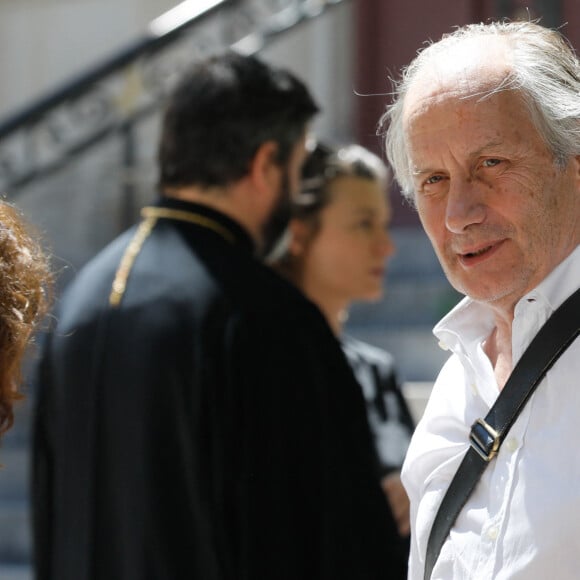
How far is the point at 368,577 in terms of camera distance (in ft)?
9.44

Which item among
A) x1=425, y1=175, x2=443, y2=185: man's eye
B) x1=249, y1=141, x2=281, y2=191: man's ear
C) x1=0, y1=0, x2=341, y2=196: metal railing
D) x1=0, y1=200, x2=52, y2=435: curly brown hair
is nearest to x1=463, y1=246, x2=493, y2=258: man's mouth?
x1=425, y1=175, x2=443, y2=185: man's eye

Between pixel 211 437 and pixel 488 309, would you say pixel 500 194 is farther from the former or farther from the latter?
pixel 211 437

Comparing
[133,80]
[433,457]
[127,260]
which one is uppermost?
[133,80]

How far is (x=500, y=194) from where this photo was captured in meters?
1.96

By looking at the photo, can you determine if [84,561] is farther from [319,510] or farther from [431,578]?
[431,578]

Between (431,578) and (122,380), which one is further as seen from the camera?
(122,380)

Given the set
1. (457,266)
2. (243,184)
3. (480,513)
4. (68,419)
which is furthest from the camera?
(243,184)

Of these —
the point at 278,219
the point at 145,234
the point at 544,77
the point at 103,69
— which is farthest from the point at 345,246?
the point at 103,69

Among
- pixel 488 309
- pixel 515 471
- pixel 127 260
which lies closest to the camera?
pixel 515 471

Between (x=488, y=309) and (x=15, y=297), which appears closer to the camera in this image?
(x=15, y=297)

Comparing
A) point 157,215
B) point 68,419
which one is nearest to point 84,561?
point 68,419

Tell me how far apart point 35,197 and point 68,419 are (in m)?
4.26

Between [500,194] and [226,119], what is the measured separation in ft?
4.61

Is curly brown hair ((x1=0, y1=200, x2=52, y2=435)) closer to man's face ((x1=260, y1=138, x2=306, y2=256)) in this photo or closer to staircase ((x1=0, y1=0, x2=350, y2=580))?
man's face ((x1=260, y1=138, x2=306, y2=256))
